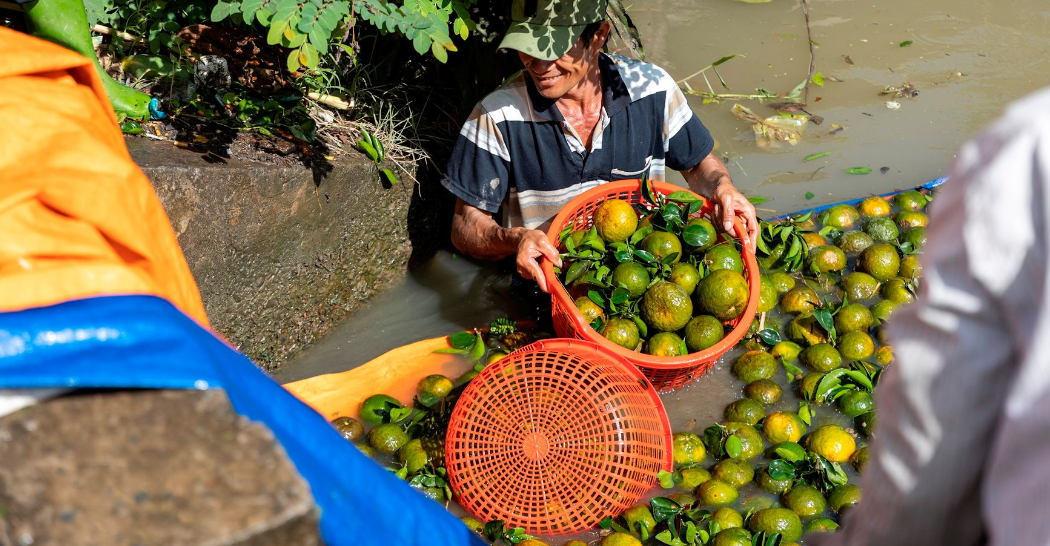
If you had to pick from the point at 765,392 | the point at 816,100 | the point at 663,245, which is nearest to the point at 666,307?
the point at 663,245

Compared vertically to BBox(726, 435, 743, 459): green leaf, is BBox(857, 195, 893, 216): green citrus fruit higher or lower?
higher

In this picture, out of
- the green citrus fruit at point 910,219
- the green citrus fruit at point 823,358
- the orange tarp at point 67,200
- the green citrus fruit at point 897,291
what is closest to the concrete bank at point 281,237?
the orange tarp at point 67,200

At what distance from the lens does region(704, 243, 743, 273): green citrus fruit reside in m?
2.93

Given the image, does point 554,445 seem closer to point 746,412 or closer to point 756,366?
point 746,412

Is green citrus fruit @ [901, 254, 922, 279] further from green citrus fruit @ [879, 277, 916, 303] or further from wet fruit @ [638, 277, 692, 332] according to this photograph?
Answer: wet fruit @ [638, 277, 692, 332]

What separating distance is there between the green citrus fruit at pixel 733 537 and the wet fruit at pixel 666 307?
2.40 ft

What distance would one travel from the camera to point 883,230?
3.61 metres

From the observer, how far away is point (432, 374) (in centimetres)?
322

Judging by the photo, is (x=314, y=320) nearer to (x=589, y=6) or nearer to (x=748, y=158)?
(x=589, y=6)

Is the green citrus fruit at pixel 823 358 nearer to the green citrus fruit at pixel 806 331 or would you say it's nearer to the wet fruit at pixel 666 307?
the green citrus fruit at pixel 806 331

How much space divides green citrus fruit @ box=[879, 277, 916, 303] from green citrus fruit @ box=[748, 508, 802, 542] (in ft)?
4.14

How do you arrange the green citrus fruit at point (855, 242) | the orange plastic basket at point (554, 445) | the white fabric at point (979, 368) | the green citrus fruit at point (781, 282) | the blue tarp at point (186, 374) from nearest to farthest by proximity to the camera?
the white fabric at point (979, 368) → the blue tarp at point (186, 374) → the orange plastic basket at point (554, 445) → the green citrus fruit at point (781, 282) → the green citrus fruit at point (855, 242)

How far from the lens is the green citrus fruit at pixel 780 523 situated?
8.00 ft

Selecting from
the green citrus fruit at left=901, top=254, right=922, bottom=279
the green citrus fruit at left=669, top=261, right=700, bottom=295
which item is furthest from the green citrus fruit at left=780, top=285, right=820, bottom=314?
the green citrus fruit at left=669, top=261, right=700, bottom=295
